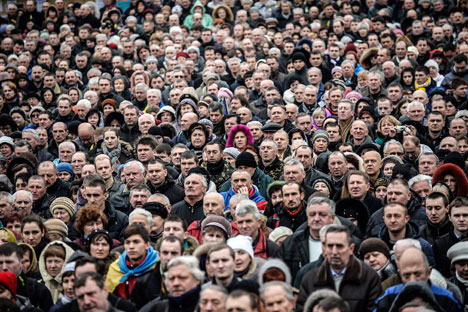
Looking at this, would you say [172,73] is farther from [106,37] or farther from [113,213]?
[113,213]

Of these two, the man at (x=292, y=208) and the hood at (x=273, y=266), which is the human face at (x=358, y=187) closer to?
the man at (x=292, y=208)

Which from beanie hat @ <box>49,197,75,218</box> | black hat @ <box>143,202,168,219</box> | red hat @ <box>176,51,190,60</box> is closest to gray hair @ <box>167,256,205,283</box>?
black hat @ <box>143,202,168,219</box>

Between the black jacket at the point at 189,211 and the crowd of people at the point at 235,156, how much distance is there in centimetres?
3

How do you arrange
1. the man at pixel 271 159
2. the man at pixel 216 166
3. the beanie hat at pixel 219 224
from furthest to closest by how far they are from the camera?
1. the man at pixel 271 159
2. the man at pixel 216 166
3. the beanie hat at pixel 219 224

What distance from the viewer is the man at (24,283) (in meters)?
6.86

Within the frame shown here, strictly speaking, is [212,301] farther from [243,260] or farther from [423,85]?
[423,85]

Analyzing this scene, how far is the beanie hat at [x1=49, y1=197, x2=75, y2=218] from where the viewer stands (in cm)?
908

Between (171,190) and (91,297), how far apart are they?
3716 millimetres

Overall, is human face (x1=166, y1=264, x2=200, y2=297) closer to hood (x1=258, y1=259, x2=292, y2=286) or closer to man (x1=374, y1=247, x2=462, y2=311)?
hood (x1=258, y1=259, x2=292, y2=286)

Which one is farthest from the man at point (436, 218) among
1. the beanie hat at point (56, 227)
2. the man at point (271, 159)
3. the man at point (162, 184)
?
the beanie hat at point (56, 227)

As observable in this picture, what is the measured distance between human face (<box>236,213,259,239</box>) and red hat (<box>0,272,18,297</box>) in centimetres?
214

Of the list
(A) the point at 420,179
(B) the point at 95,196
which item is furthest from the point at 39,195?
(A) the point at 420,179

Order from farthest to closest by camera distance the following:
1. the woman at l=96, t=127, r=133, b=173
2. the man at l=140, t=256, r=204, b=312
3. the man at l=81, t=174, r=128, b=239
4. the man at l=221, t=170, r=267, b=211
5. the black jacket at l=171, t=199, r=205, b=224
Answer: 1. the woman at l=96, t=127, r=133, b=173
2. the man at l=221, t=170, r=267, b=211
3. the black jacket at l=171, t=199, r=205, b=224
4. the man at l=81, t=174, r=128, b=239
5. the man at l=140, t=256, r=204, b=312

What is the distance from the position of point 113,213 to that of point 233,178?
58.1 inches
